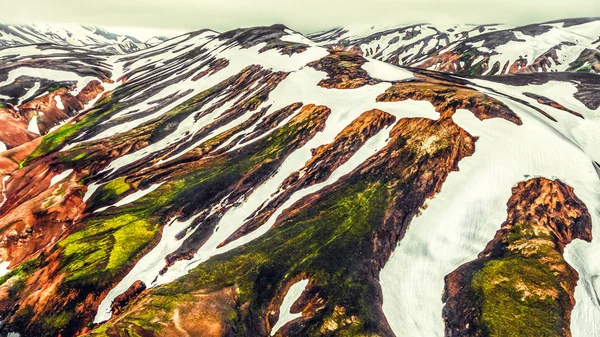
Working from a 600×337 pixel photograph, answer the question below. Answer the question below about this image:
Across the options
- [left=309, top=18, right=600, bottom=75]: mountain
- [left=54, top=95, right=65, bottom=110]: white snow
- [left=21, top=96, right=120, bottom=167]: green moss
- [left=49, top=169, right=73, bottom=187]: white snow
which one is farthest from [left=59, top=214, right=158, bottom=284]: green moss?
[left=309, top=18, right=600, bottom=75]: mountain

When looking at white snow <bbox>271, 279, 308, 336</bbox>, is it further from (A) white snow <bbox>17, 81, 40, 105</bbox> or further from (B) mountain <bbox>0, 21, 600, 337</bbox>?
(A) white snow <bbox>17, 81, 40, 105</bbox>

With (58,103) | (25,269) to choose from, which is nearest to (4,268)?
(25,269)

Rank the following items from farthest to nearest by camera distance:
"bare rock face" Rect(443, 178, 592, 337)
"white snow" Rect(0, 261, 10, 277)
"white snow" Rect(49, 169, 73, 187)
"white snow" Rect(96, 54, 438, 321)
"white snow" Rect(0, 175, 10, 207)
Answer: "white snow" Rect(49, 169, 73, 187), "white snow" Rect(0, 175, 10, 207), "white snow" Rect(0, 261, 10, 277), "white snow" Rect(96, 54, 438, 321), "bare rock face" Rect(443, 178, 592, 337)

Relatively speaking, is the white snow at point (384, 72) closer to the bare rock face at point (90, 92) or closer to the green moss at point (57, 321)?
the green moss at point (57, 321)

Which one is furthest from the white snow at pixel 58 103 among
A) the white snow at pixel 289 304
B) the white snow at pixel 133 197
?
the white snow at pixel 289 304

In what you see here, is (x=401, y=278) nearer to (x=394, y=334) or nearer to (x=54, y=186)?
(x=394, y=334)

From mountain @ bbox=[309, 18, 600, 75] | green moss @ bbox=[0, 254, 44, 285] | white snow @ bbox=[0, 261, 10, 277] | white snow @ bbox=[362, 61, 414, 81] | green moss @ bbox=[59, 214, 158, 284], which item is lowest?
mountain @ bbox=[309, 18, 600, 75]
